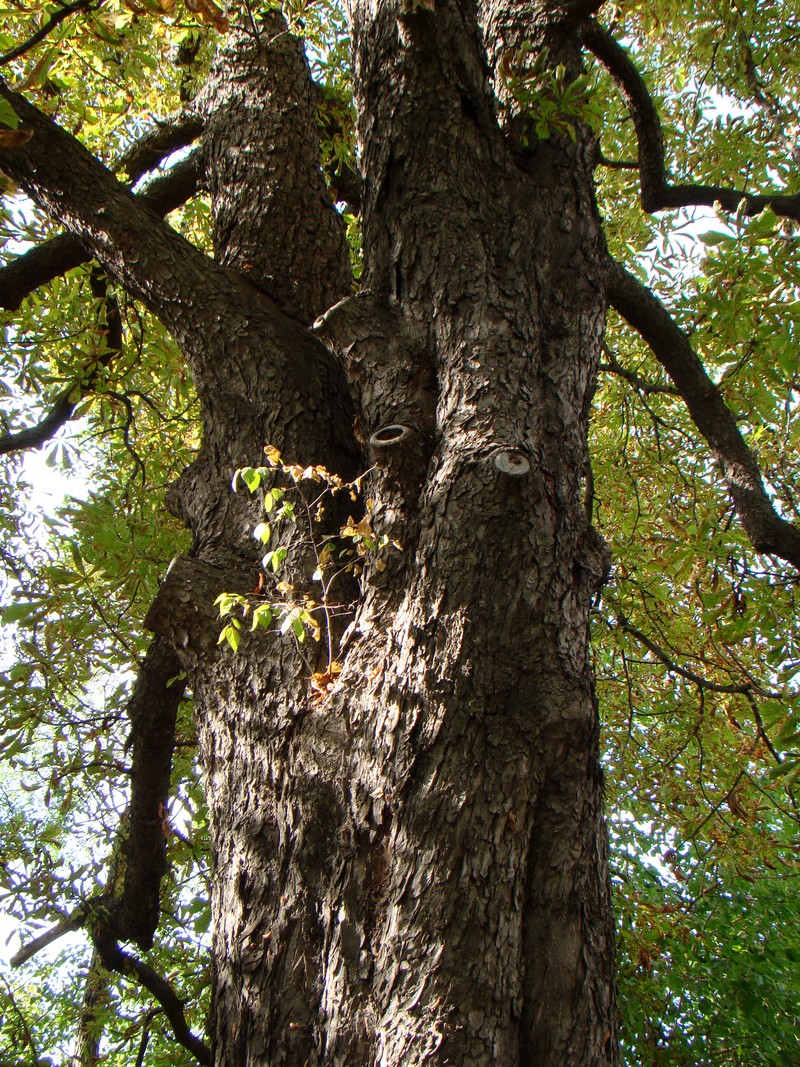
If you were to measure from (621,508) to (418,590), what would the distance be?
3863 mm

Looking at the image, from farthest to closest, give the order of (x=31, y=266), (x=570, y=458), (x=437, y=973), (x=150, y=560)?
1. (x=150, y=560)
2. (x=31, y=266)
3. (x=570, y=458)
4. (x=437, y=973)

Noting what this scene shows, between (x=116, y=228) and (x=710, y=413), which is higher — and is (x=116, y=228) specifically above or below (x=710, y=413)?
below

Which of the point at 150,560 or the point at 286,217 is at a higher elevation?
the point at 286,217

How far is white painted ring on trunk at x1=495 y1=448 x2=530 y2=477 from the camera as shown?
182 cm

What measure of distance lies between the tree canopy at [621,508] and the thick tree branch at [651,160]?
14mm

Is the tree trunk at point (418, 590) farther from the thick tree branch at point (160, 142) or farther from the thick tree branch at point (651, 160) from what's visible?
the thick tree branch at point (160, 142)

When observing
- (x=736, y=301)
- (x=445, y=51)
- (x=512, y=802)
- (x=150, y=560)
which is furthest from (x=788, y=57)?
(x=512, y=802)

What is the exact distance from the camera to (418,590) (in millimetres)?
1775

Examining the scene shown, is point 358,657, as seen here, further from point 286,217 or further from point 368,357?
point 286,217

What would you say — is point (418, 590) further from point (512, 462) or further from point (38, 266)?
point (38, 266)

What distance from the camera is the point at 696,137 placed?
17.2ft

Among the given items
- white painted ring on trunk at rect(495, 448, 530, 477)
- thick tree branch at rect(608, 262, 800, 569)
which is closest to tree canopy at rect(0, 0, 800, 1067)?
thick tree branch at rect(608, 262, 800, 569)

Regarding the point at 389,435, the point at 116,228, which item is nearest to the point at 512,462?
the point at 389,435

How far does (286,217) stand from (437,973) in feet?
8.71
